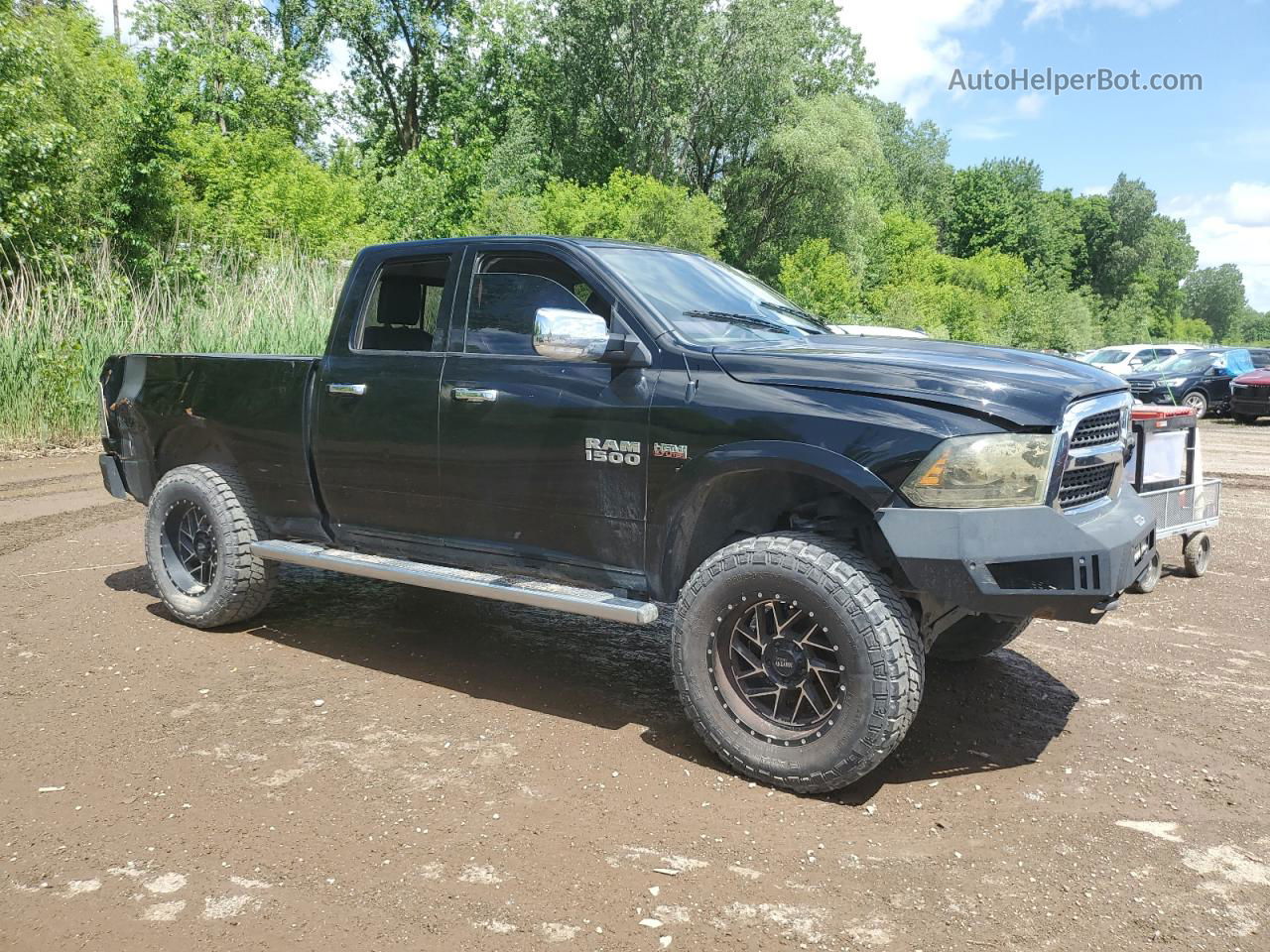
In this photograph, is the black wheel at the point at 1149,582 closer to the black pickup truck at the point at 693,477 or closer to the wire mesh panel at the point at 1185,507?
the wire mesh panel at the point at 1185,507

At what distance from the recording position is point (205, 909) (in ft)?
10.2

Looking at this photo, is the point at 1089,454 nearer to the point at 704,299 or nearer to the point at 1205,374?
the point at 704,299

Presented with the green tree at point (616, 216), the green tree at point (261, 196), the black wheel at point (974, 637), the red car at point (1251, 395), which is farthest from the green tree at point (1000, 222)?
the black wheel at point (974, 637)

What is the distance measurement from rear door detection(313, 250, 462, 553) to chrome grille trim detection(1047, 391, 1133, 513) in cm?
281

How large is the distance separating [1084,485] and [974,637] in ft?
5.16

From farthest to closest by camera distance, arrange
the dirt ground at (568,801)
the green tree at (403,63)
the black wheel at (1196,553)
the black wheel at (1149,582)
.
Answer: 1. the green tree at (403,63)
2. the black wheel at (1196,553)
3. the black wheel at (1149,582)
4. the dirt ground at (568,801)

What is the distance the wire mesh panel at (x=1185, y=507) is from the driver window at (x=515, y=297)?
12.4 feet

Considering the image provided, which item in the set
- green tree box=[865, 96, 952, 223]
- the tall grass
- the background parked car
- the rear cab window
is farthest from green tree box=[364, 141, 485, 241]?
green tree box=[865, 96, 952, 223]

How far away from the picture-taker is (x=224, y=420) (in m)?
5.92

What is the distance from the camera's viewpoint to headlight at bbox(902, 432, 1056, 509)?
3.63 m

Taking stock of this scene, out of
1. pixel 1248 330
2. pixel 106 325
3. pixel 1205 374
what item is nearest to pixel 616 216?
pixel 1205 374

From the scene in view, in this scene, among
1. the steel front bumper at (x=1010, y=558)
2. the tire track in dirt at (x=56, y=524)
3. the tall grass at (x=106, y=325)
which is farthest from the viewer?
the tall grass at (x=106, y=325)

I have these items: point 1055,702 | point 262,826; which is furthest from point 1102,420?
point 262,826

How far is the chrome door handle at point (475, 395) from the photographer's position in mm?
4789
